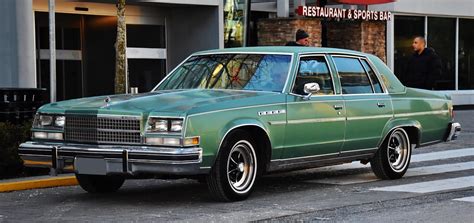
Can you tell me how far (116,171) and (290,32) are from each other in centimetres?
1373

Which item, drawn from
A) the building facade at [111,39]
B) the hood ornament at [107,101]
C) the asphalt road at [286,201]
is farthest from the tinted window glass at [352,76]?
the building facade at [111,39]

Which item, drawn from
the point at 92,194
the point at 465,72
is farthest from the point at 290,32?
the point at 92,194

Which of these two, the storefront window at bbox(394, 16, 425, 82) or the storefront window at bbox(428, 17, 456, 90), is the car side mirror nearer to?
the storefront window at bbox(394, 16, 425, 82)

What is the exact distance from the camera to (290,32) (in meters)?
21.0

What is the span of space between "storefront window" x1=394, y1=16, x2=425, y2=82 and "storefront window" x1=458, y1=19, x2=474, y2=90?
2191 millimetres

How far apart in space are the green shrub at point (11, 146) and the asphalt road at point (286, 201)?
30.5 inches

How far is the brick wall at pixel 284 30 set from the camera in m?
20.9

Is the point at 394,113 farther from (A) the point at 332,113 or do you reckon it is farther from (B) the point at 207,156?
(B) the point at 207,156

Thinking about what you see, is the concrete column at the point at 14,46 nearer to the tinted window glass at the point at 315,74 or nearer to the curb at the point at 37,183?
the curb at the point at 37,183

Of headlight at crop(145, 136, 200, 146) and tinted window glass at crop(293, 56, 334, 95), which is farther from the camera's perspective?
tinted window glass at crop(293, 56, 334, 95)

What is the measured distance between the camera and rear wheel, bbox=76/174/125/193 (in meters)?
8.94

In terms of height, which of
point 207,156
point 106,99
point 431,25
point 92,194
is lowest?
point 92,194

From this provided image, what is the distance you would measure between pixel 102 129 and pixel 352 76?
3.36 meters

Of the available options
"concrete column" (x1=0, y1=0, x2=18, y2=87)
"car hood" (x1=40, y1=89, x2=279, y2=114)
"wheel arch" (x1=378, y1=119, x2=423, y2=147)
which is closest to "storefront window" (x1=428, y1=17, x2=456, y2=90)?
"concrete column" (x1=0, y1=0, x2=18, y2=87)
